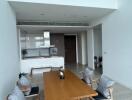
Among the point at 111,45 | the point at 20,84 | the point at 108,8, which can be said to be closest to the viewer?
the point at 20,84

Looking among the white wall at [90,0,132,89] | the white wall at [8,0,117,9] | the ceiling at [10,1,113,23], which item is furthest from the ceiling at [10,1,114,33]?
the white wall at [90,0,132,89]

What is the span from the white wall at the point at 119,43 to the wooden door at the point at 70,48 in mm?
4677

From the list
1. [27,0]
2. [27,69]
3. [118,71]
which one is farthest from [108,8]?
[27,69]

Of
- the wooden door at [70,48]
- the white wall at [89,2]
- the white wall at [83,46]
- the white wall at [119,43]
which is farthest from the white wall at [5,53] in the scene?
the wooden door at [70,48]

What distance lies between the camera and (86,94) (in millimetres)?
1888

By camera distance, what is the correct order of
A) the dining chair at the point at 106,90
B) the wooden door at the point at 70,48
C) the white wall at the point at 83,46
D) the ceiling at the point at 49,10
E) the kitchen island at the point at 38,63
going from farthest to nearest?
the wooden door at the point at 70,48, the white wall at the point at 83,46, the kitchen island at the point at 38,63, the ceiling at the point at 49,10, the dining chair at the point at 106,90

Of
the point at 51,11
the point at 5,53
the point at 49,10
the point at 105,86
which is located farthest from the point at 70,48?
the point at 105,86

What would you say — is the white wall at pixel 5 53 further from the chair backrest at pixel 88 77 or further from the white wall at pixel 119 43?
the white wall at pixel 119 43

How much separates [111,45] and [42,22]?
3.14m

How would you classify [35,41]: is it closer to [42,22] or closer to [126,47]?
[42,22]

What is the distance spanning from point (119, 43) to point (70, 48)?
5.69 metres

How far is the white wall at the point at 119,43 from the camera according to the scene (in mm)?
3679

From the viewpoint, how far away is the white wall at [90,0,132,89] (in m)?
→ 3.68

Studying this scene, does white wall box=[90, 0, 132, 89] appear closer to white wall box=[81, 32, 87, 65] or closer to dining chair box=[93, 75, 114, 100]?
dining chair box=[93, 75, 114, 100]
